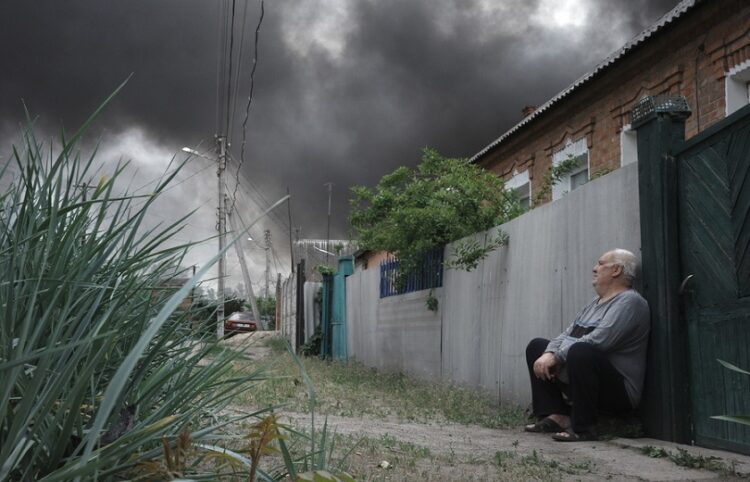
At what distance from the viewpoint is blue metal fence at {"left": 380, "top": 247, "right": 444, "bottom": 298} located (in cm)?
898

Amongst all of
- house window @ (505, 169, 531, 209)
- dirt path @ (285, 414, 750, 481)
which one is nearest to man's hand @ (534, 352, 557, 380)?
dirt path @ (285, 414, 750, 481)

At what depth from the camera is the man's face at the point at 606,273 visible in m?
4.84

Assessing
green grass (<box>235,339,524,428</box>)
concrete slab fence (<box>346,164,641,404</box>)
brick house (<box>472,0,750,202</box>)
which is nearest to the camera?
concrete slab fence (<box>346,164,641,404</box>)

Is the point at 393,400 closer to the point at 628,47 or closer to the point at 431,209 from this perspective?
the point at 431,209

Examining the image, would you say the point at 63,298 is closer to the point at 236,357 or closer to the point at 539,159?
the point at 236,357

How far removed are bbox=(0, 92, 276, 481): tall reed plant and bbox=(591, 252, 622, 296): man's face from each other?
306cm

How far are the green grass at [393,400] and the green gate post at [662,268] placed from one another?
118cm

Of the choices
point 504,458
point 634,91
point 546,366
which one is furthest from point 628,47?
point 504,458

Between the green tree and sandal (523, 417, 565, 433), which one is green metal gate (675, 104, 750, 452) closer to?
sandal (523, 417, 565, 433)

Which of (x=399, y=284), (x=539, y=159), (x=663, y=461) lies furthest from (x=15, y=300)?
(x=539, y=159)

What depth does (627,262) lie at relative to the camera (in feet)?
15.8

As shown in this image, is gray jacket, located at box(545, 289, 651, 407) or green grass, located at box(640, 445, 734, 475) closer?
green grass, located at box(640, 445, 734, 475)

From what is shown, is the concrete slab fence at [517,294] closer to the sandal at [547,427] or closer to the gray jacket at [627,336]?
the gray jacket at [627,336]

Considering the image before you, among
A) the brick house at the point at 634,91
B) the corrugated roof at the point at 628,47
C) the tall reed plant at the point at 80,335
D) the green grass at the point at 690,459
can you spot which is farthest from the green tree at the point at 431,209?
the tall reed plant at the point at 80,335
